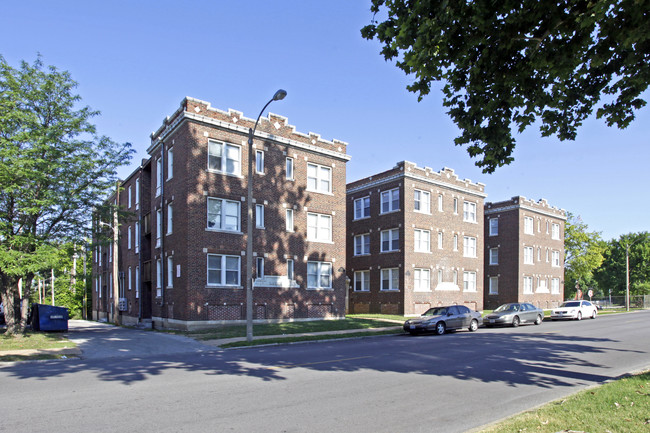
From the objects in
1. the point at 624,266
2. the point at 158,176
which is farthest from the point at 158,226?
the point at 624,266

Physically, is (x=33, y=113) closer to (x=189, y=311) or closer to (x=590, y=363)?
(x=189, y=311)

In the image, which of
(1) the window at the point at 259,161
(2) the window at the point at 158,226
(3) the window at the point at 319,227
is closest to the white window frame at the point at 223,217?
(1) the window at the point at 259,161

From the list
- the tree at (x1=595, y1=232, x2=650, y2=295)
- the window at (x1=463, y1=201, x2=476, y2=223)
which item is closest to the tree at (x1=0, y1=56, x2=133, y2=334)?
the window at (x1=463, y1=201, x2=476, y2=223)

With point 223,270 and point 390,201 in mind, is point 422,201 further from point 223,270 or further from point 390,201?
point 223,270

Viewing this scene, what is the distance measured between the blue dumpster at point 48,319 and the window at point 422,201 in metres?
24.8

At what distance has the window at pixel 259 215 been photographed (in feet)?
84.8

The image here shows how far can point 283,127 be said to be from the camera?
89.4 ft

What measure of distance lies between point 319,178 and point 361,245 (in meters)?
12.0

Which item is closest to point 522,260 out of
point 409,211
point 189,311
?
point 409,211

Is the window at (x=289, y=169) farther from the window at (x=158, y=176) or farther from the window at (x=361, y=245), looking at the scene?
the window at (x=361, y=245)

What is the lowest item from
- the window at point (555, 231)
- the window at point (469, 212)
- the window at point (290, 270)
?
the window at point (290, 270)

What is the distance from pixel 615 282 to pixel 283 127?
80604 millimetres

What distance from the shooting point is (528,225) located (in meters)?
47.4

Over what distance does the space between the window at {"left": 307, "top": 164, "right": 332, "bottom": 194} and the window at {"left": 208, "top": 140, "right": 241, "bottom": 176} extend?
5.03 metres
